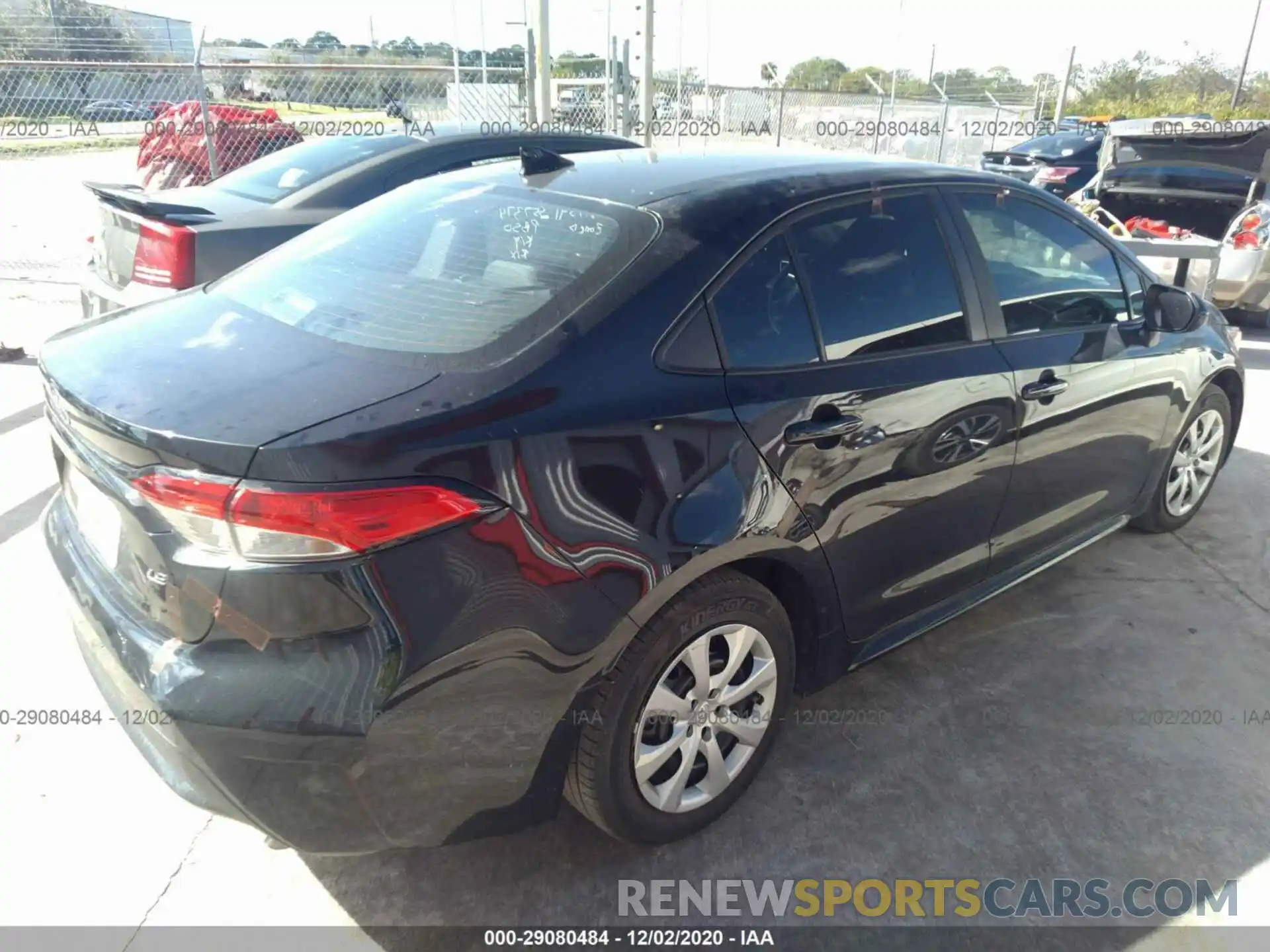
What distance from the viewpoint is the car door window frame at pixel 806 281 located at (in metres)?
2.35

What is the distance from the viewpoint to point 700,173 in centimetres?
270

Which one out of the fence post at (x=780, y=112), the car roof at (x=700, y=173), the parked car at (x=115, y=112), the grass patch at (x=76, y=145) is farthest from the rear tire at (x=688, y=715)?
the grass patch at (x=76, y=145)

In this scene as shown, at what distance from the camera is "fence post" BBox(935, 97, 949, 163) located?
55.8 feet

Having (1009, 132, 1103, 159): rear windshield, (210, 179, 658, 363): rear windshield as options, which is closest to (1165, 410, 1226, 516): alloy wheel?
(210, 179, 658, 363): rear windshield

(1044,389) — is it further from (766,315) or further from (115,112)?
(115,112)

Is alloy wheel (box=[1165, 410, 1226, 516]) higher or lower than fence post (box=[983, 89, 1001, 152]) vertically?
lower

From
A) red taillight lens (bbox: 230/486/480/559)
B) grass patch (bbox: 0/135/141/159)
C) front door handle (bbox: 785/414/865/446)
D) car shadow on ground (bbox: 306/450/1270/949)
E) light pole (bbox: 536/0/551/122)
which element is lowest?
car shadow on ground (bbox: 306/450/1270/949)

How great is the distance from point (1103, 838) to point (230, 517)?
239cm

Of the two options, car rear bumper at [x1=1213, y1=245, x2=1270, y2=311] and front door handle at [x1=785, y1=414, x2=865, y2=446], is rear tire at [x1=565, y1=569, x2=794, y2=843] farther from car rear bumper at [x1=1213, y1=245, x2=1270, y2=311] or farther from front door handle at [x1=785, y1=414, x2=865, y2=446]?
car rear bumper at [x1=1213, y1=245, x2=1270, y2=311]

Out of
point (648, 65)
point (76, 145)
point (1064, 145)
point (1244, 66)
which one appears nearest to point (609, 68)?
point (648, 65)

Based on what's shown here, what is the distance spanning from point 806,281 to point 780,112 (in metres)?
15.2

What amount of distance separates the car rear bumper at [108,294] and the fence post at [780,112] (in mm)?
13407

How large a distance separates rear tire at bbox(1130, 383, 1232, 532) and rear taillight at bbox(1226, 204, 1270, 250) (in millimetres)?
4166

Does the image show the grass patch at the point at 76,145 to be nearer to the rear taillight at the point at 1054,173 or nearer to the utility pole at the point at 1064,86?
the rear taillight at the point at 1054,173
